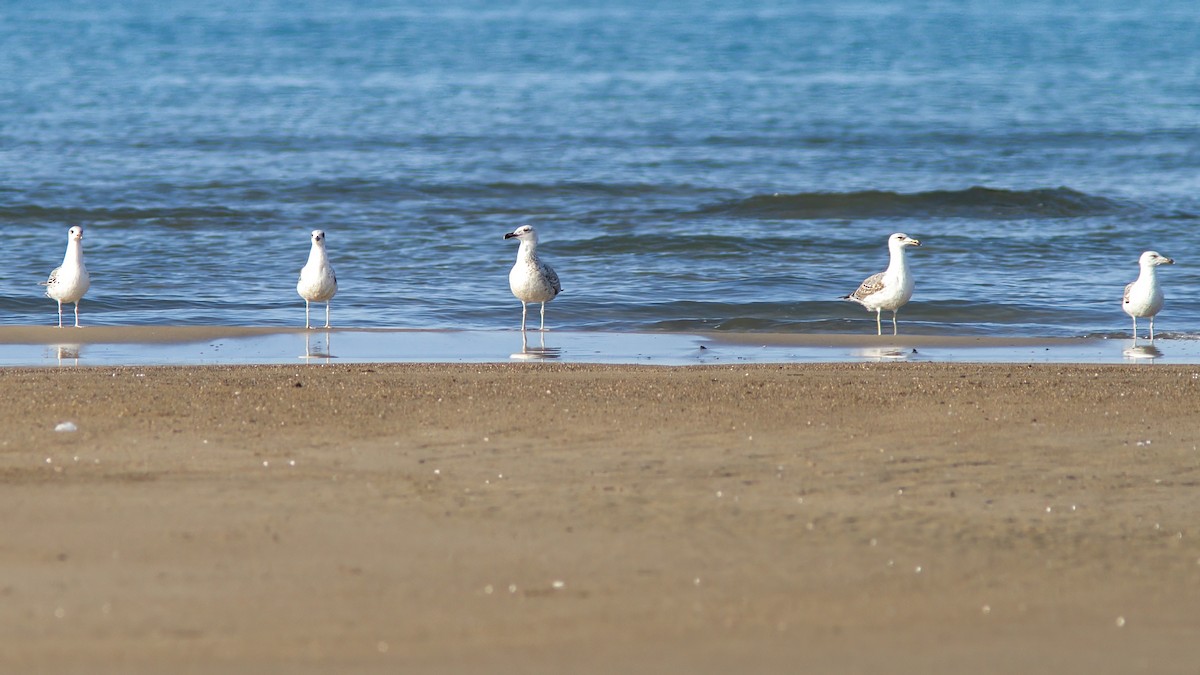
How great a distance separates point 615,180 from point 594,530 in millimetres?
19582

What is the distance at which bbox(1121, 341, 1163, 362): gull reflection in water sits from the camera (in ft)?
37.2

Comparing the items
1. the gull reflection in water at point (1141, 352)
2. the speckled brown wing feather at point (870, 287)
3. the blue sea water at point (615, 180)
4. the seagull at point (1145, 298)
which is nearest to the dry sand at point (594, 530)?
the gull reflection in water at point (1141, 352)

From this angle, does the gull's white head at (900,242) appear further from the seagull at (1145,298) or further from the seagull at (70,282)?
the seagull at (70,282)

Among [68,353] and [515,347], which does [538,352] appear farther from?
[68,353]

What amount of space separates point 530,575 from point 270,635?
0.88 meters

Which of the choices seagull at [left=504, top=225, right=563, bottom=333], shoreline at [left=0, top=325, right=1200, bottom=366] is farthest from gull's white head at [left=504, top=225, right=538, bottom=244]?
shoreline at [left=0, top=325, right=1200, bottom=366]

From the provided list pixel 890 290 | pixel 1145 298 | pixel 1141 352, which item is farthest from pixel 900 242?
pixel 1141 352

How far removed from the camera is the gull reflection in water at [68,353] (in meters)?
10.8

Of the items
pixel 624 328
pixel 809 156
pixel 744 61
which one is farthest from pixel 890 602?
pixel 744 61

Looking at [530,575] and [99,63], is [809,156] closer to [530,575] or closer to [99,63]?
[530,575]

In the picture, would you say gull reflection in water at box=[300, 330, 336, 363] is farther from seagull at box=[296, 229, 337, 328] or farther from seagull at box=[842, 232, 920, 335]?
seagull at box=[842, 232, 920, 335]

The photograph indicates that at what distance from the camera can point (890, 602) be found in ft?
15.2

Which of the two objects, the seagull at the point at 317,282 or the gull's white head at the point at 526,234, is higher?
the gull's white head at the point at 526,234

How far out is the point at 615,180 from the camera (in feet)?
80.6
